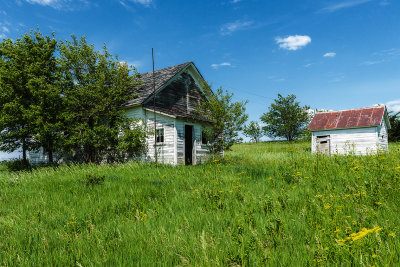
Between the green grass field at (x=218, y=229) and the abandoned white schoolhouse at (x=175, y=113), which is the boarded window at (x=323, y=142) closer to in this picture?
the abandoned white schoolhouse at (x=175, y=113)

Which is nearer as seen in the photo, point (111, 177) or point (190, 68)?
point (111, 177)

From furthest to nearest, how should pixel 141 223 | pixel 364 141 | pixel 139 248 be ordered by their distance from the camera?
1. pixel 364 141
2. pixel 141 223
3. pixel 139 248

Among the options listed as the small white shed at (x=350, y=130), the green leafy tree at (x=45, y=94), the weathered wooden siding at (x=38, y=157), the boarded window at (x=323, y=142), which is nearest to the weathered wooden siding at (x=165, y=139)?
the green leafy tree at (x=45, y=94)

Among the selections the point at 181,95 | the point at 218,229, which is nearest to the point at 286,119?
the point at 181,95

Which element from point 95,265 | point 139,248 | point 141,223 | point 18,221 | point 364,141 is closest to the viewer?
point 95,265

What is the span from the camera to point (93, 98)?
57.2 feet

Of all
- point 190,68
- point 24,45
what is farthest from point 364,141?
point 24,45

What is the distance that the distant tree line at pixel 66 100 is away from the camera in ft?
54.6

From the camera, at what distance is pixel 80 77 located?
1798cm

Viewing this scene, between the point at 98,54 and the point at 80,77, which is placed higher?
the point at 98,54

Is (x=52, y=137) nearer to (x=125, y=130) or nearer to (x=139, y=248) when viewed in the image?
(x=125, y=130)

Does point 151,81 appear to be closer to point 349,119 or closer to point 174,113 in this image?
point 174,113

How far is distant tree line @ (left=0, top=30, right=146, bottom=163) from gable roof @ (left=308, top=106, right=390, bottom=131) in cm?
1812

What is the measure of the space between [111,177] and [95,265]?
710 centimetres
